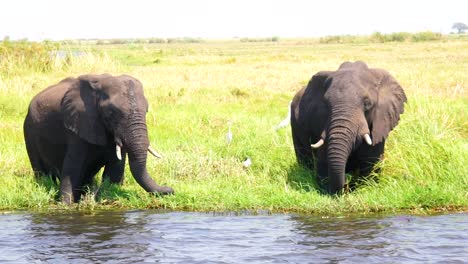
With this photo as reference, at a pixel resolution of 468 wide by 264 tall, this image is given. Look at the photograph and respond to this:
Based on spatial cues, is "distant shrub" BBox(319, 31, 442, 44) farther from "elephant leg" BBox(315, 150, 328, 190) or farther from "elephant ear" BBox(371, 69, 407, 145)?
"elephant leg" BBox(315, 150, 328, 190)

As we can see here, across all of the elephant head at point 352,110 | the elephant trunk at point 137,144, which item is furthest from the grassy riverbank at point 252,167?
the elephant trunk at point 137,144

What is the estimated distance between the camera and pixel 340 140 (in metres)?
10.7

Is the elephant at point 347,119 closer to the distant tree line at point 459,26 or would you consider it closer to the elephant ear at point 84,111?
the elephant ear at point 84,111

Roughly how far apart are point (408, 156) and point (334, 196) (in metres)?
1.47

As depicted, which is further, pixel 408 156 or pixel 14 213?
pixel 408 156

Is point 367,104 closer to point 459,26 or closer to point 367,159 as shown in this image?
point 367,159

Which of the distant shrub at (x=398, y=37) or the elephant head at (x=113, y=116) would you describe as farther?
the distant shrub at (x=398, y=37)

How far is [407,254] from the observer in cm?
895

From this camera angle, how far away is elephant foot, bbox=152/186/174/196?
36.6ft

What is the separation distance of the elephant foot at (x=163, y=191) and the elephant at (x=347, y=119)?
1.98 metres

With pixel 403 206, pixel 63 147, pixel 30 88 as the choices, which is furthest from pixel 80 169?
pixel 30 88

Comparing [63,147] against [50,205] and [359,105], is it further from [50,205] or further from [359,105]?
[359,105]

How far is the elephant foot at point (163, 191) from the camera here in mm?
11161

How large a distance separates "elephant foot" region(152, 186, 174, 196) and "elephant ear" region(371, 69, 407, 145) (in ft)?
9.01
